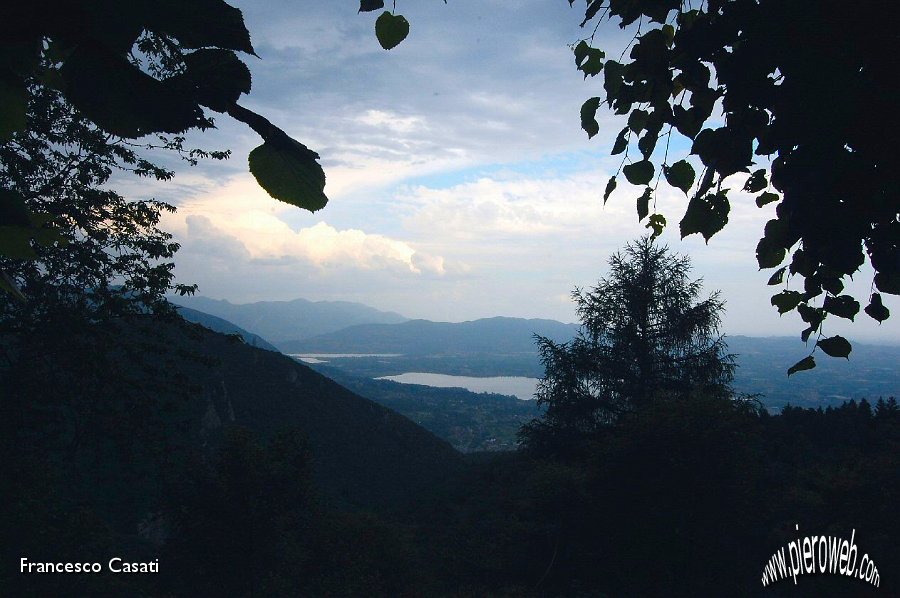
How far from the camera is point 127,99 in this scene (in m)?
0.67

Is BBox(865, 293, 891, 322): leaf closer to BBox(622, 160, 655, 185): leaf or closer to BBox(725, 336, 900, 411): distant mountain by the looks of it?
BBox(622, 160, 655, 185): leaf

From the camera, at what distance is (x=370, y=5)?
1626 mm

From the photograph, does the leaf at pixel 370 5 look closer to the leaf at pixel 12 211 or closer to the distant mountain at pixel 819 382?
the leaf at pixel 12 211

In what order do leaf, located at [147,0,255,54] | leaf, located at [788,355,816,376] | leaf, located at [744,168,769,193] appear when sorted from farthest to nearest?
leaf, located at [744,168,769,193], leaf, located at [788,355,816,376], leaf, located at [147,0,255,54]

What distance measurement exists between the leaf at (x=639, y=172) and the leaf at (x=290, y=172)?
66.9 inches

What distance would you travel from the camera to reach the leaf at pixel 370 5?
1623mm

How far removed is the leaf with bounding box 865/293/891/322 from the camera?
1.77 meters

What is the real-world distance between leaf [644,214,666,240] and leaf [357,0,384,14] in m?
1.87

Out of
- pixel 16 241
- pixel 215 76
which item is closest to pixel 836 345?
pixel 215 76

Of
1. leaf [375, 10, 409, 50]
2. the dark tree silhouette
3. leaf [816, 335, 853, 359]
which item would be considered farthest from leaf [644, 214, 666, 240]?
the dark tree silhouette

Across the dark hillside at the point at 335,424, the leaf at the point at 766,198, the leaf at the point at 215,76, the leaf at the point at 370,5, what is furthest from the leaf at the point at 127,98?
the dark hillside at the point at 335,424

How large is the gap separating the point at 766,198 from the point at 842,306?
76 centimetres

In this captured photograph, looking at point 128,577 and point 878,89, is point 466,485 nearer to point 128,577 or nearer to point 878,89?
point 128,577

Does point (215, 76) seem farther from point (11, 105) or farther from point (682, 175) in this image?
point (682, 175)
